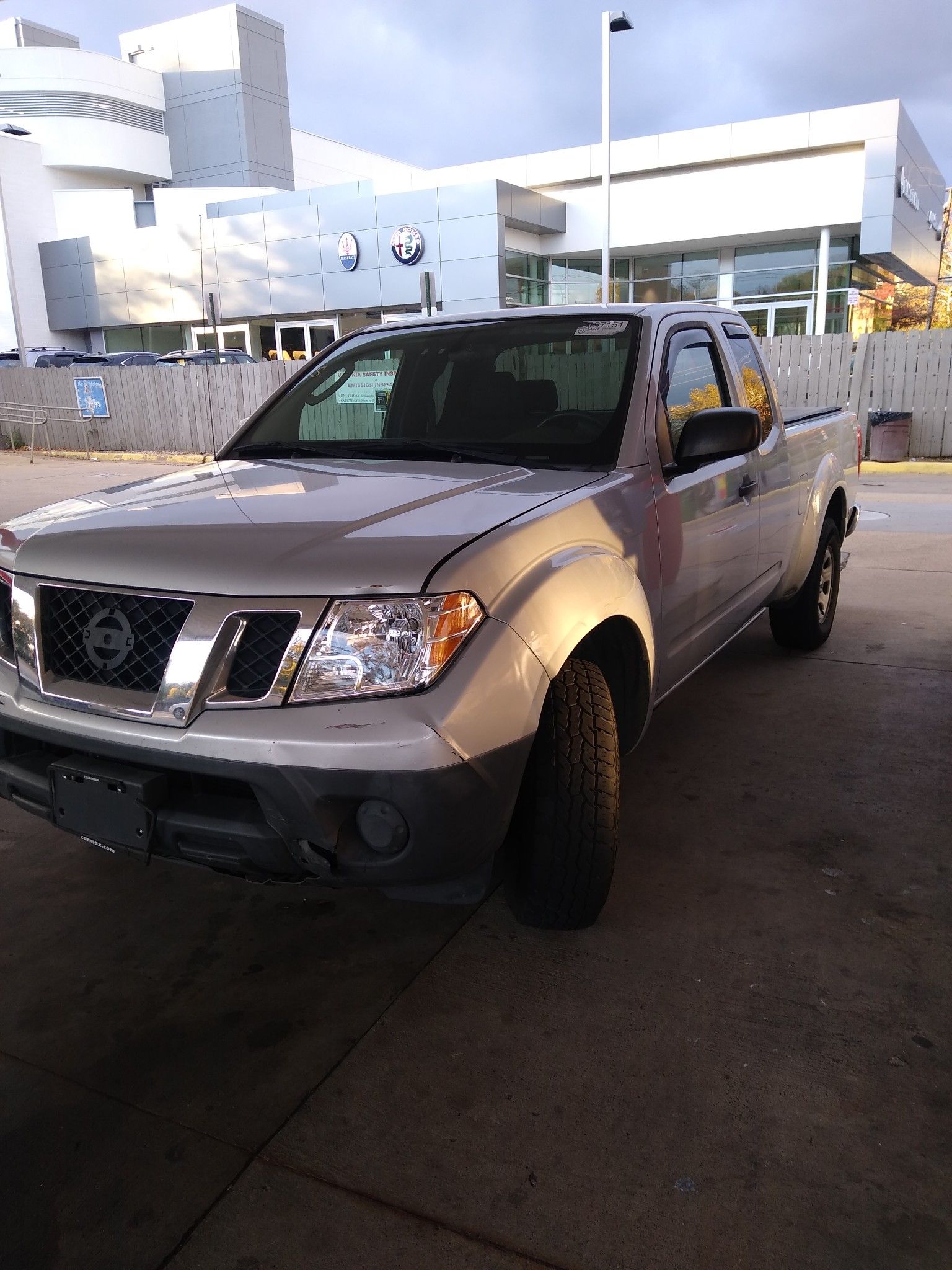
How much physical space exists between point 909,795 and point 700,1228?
2213 millimetres

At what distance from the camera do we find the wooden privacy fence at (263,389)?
1501 centimetres

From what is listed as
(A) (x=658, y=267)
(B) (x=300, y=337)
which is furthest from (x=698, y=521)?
(B) (x=300, y=337)

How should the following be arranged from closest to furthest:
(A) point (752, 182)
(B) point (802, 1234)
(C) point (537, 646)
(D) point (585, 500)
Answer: (B) point (802, 1234) → (C) point (537, 646) → (D) point (585, 500) → (A) point (752, 182)

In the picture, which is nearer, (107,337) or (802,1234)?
(802,1234)

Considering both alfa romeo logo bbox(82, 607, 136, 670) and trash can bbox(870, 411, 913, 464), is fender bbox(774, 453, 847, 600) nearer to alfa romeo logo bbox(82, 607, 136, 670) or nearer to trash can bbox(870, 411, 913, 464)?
alfa romeo logo bbox(82, 607, 136, 670)

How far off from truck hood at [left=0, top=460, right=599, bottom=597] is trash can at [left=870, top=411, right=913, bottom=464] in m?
13.2

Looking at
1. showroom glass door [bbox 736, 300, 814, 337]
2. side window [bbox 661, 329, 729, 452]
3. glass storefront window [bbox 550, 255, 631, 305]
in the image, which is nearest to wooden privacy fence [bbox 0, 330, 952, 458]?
side window [bbox 661, 329, 729, 452]

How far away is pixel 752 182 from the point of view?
25594mm

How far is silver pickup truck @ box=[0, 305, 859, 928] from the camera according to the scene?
210cm

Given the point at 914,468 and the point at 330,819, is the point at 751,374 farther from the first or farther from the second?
the point at 914,468

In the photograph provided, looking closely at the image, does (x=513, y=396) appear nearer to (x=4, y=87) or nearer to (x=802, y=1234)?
(x=802, y=1234)

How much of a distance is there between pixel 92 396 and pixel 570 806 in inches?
814

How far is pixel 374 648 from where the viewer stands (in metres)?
2.11

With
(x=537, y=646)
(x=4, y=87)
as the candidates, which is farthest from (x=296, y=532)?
(x=4, y=87)
